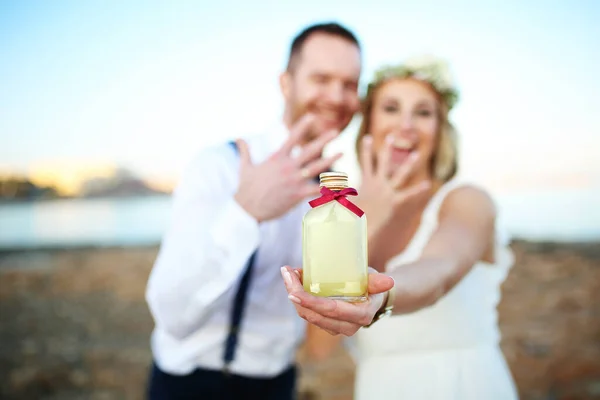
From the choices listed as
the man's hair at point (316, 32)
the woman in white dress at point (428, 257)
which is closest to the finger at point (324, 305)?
the woman in white dress at point (428, 257)

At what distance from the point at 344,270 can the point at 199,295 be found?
1.04 meters

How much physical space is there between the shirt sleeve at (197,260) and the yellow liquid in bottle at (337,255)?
735 mm

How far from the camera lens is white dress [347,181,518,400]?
2.47m

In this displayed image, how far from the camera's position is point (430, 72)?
108 inches

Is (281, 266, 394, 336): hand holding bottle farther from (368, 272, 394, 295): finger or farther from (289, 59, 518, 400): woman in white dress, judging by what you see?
(289, 59, 518, 400): woman in white dress

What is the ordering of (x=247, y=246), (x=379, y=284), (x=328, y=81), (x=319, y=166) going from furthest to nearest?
(x=328, y=81) → (x=247, y=246) → (x=319, y=166) → (x=379, y=284)

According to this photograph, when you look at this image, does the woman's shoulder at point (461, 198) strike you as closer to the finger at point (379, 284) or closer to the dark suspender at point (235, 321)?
the dark suspender at point (235, 321)

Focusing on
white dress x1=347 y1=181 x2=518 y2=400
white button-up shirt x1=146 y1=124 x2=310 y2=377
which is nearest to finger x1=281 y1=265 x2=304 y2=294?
white button-up shirt x1=146 y1=124 x2=310 y2=377

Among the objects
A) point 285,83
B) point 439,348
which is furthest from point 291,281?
point 285,83

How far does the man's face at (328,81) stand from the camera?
294 centimetres

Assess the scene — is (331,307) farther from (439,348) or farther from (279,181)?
(439,348)

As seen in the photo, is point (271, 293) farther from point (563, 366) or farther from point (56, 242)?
point (56, 242)

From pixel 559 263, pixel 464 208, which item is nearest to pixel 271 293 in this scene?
pixel 464 208

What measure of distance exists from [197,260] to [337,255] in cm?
99
